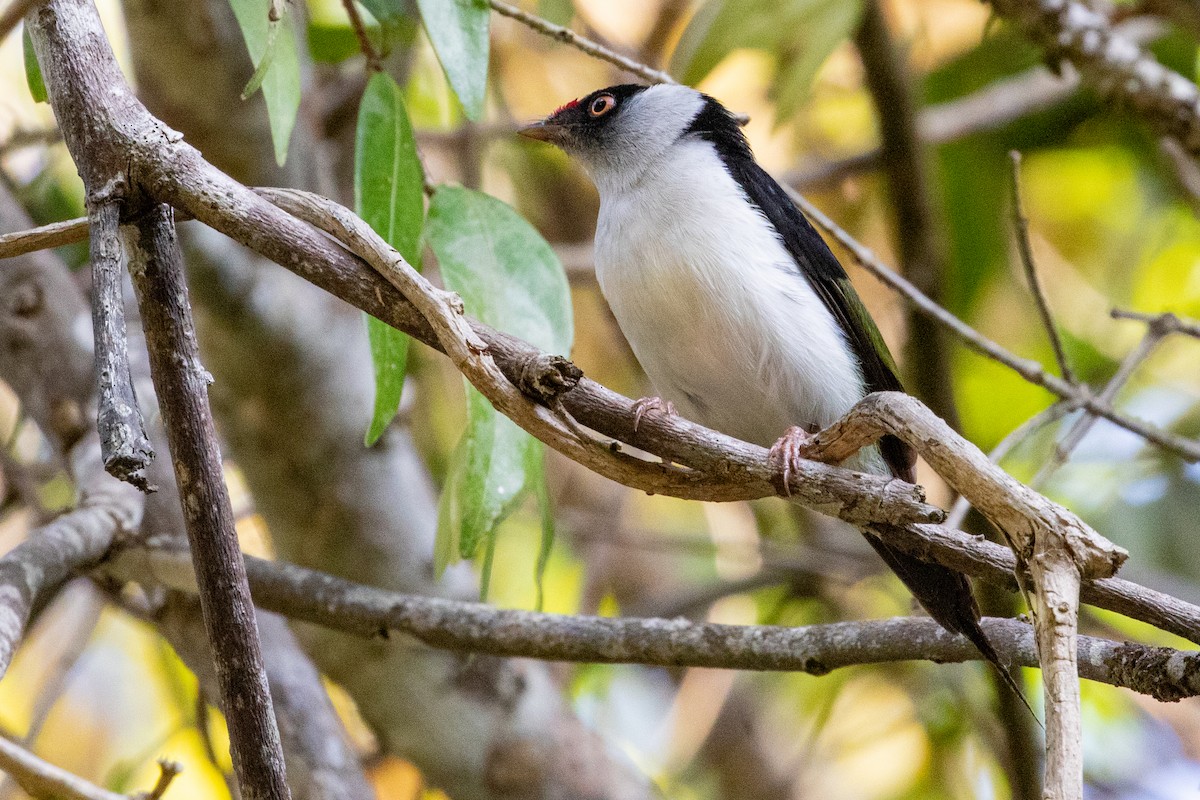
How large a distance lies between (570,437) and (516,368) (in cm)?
13

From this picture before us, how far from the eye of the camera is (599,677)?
4.73 meters

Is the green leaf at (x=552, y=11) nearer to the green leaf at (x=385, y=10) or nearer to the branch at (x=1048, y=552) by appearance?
the green leaf at (x=385, y=10)

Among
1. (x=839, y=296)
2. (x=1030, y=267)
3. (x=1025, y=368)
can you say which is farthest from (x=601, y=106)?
(x=1025, y=368)

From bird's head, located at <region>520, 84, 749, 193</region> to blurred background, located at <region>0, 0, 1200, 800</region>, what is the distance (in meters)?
0.14

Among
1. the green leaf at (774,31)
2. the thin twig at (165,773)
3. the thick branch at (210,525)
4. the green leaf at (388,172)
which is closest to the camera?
the thick branch at (210,525)

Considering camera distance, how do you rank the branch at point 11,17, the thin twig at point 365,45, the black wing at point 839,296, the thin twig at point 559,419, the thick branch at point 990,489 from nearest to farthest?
1. the branch at point 11,17
2. the thick branch at point 990,489
3. the thin twig at point 559,419
4. the thin twig at point 365,45
5. the black wing at point 839,296

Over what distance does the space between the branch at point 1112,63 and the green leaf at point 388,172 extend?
7.30 ft

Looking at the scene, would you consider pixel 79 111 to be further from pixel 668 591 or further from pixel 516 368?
pixel 668 591

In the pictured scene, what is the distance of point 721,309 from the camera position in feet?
9.02

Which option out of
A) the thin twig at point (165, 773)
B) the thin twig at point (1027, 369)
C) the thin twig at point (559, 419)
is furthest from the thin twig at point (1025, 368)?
the thin twig at point (165, 773)

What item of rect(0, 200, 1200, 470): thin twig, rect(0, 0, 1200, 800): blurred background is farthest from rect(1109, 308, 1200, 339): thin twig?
rect(0, 0, 1200, 800): blurred background

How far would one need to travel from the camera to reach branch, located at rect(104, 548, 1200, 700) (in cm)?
183

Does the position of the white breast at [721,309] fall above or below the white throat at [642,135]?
below

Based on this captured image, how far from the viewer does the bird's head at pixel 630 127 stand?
11.0 ft
